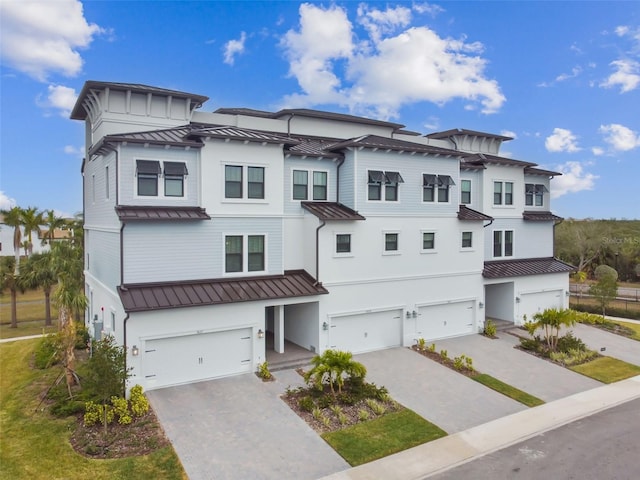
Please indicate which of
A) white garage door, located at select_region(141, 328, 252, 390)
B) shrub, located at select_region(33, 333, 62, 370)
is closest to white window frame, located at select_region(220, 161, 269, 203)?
white garage door, located at select_region(141, 328, 252, 390)

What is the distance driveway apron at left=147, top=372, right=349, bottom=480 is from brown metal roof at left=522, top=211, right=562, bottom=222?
19556mm

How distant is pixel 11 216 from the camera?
1474 inches

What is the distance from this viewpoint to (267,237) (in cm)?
1844

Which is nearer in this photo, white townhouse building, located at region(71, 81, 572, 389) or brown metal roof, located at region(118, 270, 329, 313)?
brown metal roof, located at region(118, 270, 329, 313)

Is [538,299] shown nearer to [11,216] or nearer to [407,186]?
[407,186]

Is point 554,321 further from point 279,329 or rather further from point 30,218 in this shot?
point 30,218

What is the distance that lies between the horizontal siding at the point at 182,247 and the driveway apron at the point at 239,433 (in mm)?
4061

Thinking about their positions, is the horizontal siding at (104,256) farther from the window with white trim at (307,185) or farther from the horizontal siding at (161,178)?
the window with white trim at (307,185)

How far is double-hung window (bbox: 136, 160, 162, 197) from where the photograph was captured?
16078 millimetres

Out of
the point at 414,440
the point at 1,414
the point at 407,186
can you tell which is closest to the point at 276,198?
the point at 407,186

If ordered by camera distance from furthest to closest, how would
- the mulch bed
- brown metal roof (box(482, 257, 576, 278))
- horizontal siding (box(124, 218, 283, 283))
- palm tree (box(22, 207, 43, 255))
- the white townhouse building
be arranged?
palm tree (box(22, 207, 43, 255))
brown metal roof (box(482, 257, 576, 278))
the white townhouse building
horizontal siding (box(124, 218, 283, 283))
the mulch bed

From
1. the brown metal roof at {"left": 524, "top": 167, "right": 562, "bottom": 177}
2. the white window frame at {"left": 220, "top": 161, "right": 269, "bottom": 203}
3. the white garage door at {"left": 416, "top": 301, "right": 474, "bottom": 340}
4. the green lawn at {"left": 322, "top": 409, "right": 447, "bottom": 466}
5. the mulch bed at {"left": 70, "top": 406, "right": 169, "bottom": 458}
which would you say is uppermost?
the brown metal roof at {"left": 524, "top": 167, "right": 562, "bottom": 177}

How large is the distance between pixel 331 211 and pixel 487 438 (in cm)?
1040

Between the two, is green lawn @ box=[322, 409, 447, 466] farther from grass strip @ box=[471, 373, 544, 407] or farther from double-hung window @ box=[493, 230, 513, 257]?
double-hung window @ box=[493, 230, 513, 257]
